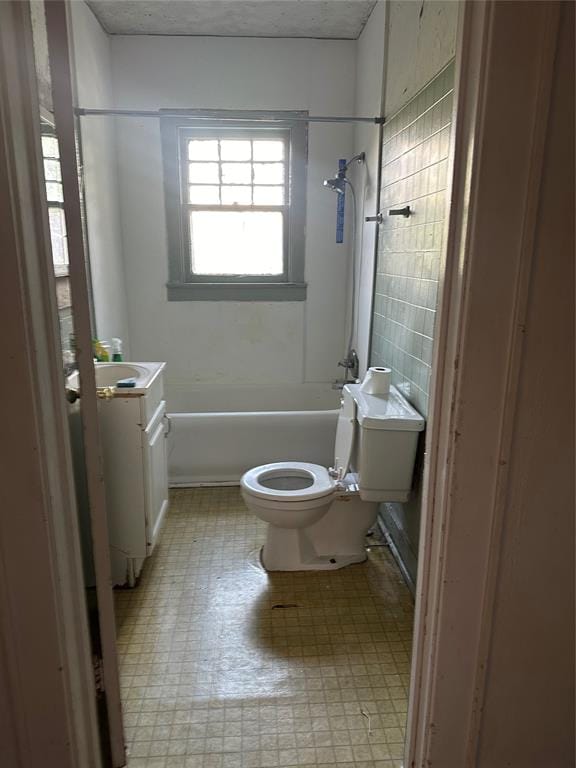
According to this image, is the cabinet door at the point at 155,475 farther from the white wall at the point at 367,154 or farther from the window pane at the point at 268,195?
the window pane at the point at 268,195

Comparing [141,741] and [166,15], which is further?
[166,15]

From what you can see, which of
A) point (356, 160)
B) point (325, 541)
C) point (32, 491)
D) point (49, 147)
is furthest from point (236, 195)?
point (32, 491)

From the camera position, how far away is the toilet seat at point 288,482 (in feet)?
7.38

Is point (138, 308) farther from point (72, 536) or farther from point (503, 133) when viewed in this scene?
point (503, 133)

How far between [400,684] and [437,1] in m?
2.37

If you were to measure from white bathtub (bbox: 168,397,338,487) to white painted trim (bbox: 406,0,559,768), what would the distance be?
1928 mm

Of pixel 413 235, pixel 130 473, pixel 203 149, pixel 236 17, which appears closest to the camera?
pixel 130 473

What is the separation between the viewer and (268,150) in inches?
137

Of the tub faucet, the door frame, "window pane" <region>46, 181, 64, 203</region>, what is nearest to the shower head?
the tub faucet

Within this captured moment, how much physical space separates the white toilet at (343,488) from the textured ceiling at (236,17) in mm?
2073

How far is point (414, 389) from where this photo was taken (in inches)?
88.3

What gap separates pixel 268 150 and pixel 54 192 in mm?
2637

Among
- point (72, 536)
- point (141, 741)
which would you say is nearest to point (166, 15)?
point (72, 536)

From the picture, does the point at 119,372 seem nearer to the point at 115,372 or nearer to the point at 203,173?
the point at 115,372
